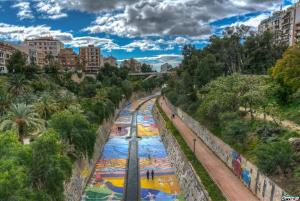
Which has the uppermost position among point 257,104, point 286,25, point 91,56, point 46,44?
point 46,44

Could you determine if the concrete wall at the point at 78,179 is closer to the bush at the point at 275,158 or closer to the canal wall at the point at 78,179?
the canal wall at the point at 78,179

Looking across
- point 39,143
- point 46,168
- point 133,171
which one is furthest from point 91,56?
point 46,168

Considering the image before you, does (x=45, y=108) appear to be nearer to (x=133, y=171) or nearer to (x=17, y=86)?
(x=133, y=171)

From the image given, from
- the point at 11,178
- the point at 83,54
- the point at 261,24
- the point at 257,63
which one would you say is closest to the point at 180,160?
the point at 11,178

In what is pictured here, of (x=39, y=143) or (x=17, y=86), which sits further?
(x=17, y=86)

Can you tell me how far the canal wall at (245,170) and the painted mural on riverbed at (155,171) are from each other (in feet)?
23.7

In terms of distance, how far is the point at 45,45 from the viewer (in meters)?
180

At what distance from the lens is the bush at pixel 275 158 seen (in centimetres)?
2511

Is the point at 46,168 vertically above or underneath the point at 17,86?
underneath

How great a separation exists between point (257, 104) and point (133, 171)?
21149 mm

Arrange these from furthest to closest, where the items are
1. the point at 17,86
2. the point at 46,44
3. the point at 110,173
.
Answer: the point at 46,44 → the point at 17,86 → the point at 110,173

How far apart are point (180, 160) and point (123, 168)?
9.85 metres

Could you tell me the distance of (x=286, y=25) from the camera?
11212 centimetres

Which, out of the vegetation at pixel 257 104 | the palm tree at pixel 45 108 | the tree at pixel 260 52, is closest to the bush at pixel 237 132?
the vegetation at pixel 257 104
